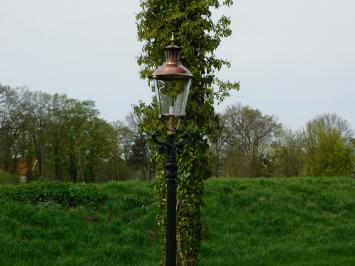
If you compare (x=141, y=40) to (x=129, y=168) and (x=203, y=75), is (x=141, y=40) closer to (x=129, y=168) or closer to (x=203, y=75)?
(x=203, y=75)

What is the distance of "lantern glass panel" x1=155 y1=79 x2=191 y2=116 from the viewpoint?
528cm

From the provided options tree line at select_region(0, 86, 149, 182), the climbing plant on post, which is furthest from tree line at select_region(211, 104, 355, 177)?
the climbing plant on post

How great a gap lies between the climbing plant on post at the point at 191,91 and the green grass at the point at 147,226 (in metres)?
0.80

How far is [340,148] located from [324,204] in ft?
69.0

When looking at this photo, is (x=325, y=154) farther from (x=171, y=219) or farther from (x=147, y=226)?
(x=171, y=219)

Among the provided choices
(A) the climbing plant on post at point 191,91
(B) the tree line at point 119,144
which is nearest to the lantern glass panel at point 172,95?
(A) the climbing plant on post at point 191,91

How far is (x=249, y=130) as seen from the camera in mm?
48469

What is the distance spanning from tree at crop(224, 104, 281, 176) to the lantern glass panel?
41.8 m

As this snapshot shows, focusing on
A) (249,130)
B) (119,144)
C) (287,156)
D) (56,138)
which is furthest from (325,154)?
(56,138)

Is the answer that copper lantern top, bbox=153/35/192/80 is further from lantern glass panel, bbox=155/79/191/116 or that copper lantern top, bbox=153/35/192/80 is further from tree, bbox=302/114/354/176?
tree, bbox=302/114/354/176

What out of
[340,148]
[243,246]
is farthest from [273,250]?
[340,148]

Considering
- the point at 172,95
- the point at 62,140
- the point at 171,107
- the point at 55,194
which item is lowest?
the point at 55,194

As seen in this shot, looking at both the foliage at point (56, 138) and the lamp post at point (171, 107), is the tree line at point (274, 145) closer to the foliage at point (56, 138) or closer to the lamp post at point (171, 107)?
the foliage at point (56, 138)

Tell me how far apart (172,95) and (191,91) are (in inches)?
138
